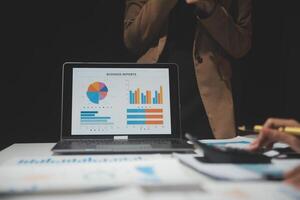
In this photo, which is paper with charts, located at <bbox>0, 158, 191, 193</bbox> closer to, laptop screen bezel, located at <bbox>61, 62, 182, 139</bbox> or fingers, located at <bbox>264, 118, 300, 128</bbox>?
fingers, located at <bbox>264, 118, 300, 128</bbox>

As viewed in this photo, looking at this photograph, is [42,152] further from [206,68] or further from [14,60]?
[14,60]

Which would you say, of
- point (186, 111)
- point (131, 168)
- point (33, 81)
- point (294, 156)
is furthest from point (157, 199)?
point (33, 81)

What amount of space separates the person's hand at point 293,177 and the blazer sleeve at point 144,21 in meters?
1.02

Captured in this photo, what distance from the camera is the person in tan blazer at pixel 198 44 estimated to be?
1.54 m

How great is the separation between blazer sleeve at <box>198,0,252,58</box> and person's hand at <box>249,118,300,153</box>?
65cm

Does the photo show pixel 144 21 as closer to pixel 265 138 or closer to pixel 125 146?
pixel 125 146

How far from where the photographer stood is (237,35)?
1.55 m

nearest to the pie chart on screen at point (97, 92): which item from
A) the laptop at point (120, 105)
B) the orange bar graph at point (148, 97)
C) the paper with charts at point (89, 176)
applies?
the laptop at point (120, 105)

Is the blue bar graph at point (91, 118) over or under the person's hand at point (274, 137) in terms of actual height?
over

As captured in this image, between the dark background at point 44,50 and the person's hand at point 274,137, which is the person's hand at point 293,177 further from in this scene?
the dark background at point 44,50

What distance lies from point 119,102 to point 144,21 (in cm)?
45

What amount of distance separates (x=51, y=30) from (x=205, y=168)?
148 centimetres

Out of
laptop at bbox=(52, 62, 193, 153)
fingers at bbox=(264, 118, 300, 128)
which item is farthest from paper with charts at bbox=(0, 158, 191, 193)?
laptop at bbox=(52, 62, 193, 153)

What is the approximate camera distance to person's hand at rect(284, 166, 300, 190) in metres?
0.64
